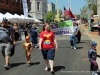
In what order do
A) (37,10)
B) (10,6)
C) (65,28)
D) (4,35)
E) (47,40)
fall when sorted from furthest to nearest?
(37,10) < (10,6) < (65,28) < (4,35) < (47,40)

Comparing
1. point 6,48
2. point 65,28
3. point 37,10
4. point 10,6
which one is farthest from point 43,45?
point 37,10

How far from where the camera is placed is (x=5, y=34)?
8.74 meters

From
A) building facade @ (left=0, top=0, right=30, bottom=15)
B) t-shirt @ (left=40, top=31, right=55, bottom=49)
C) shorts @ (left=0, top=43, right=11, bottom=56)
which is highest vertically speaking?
building facade @ (left=0, top=0, right=30, bottom=15)

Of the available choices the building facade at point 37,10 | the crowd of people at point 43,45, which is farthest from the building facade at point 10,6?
the building facade at point 37,10

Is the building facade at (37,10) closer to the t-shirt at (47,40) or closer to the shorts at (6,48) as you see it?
the shorts at (6,48)

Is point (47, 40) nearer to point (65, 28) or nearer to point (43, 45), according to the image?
point (43, 45)

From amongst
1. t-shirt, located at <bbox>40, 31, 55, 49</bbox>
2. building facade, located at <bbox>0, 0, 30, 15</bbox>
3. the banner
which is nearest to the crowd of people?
t-shirt, located at <bbox>40, 31, 55, 49</bbox>

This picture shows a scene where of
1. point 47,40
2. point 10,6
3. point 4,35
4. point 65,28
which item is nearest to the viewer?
point 47,40

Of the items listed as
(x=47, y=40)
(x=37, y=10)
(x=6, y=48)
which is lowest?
(x=6, y=48)

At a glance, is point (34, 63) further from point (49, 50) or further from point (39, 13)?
point (39, 13)

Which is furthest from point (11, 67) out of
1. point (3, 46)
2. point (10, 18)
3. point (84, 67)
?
point (10, 18)

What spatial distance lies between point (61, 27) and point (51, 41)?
22.8ft

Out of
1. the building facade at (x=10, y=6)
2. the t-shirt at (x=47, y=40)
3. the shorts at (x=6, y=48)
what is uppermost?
the building facade at (x=10, y=6)

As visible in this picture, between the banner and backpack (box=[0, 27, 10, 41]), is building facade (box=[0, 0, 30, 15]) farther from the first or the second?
backpack (box=[0, 27, 10, 41])
